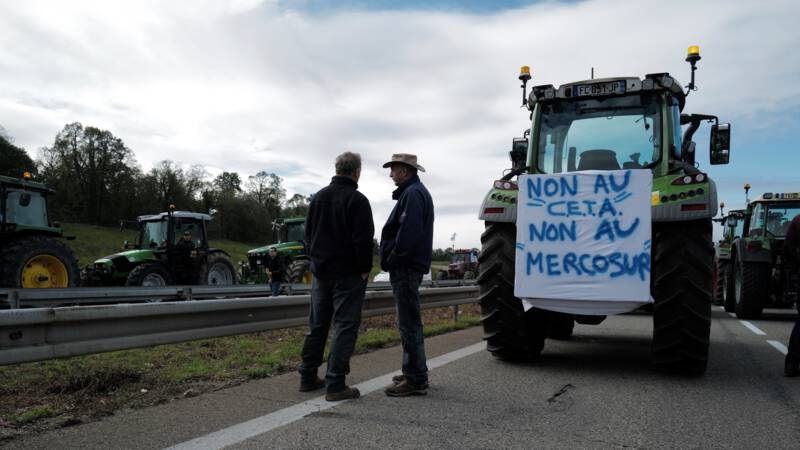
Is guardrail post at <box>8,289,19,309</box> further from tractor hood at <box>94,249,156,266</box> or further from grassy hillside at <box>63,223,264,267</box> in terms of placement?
grassy hillside at <box>63,223,264,267</box>

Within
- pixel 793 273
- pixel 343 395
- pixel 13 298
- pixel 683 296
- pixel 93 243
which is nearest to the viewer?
pixel 343 395

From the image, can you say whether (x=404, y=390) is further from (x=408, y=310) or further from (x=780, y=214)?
(x=780, y=214)

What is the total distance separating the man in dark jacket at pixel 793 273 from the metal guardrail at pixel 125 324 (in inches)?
185

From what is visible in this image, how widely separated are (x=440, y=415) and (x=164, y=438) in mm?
1711

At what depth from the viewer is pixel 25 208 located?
11758 millimetres

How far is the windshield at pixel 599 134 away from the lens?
6090 mm

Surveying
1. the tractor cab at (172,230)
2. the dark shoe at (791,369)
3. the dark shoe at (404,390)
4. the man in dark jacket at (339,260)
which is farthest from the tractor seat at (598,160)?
the tractor cab at (172,230)

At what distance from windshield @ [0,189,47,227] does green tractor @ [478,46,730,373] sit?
9655 mm

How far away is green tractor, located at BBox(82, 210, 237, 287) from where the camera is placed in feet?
48.2

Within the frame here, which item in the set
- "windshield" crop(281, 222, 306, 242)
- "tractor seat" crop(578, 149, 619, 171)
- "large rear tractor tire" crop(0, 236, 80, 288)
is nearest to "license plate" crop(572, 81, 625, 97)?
"tractor seat" crop(578, 149, 619, 171)

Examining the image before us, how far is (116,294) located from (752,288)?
1241cm

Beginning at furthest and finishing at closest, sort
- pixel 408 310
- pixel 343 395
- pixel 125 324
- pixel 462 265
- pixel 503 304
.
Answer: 1. pixel 462 265
2. pixel 503 304
3. pixel 408 310
4. pixel 343 395
5. pixel 125 324

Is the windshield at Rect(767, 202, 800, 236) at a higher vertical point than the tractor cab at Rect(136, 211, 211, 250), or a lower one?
higher

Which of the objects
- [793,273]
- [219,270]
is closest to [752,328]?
[793,273]
